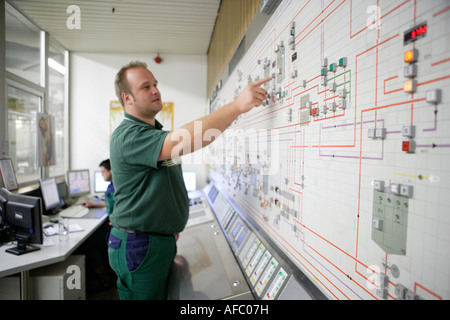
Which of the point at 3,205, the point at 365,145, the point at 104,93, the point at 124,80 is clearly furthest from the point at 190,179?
the point at 365,145

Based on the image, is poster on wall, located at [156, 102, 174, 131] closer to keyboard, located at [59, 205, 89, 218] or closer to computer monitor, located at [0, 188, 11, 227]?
keyboard, located at [59, 205, 89, 218]

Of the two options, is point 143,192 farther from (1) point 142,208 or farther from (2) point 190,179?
(2) point 190,179

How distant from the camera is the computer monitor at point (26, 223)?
1.99 metres

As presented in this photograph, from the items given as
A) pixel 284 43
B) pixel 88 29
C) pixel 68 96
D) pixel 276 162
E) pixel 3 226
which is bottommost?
pixel 3 226

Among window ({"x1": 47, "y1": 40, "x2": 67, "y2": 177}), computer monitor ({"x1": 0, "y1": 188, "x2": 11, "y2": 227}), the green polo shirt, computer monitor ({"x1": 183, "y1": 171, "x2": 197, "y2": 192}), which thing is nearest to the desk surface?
computer monitor ({"x1": 0, "y1": 188, "x2": 11, "y2": 227})

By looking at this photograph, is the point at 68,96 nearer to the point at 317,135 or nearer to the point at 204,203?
the point at 204,203

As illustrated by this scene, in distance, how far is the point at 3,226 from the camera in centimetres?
227

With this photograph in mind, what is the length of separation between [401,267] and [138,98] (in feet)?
4.33

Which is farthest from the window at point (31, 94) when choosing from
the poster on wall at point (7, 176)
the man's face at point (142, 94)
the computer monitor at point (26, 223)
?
the man's face at point (142, 94)

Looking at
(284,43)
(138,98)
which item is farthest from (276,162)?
(138,98)

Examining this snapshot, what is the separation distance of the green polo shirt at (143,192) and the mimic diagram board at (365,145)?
0.58 metres

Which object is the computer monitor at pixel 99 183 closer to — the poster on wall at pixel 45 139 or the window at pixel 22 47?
the poster on wall at pixel 45 139

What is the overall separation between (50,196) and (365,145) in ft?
11.7

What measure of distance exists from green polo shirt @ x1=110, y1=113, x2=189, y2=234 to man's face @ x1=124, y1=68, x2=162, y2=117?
0.07 metres
